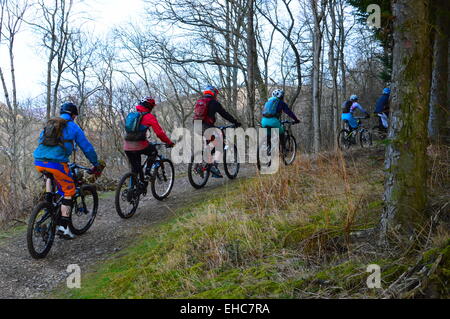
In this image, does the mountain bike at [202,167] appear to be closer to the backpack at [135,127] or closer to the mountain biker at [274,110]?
the mountain biker at [274,110]

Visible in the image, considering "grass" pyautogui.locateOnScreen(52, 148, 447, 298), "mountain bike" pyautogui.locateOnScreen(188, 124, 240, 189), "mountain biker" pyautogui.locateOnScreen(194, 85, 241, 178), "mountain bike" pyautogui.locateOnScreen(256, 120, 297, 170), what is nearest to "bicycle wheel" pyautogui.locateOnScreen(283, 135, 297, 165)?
"mountain bike" pyautogui.locateOnScreen(256, 120, 297, 170)

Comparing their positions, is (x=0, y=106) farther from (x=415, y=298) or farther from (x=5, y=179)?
(x=415, y=298)

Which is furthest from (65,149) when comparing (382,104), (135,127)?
(382,104)

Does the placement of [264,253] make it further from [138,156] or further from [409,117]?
[138,156]

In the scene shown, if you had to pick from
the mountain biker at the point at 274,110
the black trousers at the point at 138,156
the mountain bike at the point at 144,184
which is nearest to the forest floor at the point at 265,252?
the mountain bike at the point at 144,184

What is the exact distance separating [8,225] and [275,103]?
21.4 ft

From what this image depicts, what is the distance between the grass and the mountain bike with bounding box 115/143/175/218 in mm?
1237

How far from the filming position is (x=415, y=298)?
2387mm

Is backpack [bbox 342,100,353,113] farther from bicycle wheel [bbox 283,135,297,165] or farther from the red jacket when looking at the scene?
the red jacket

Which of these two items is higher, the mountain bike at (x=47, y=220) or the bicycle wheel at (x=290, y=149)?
the bicycle wheel at (x=290, y=149)

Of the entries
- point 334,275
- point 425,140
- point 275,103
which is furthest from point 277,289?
point 275,103

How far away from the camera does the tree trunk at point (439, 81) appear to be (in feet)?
24.2

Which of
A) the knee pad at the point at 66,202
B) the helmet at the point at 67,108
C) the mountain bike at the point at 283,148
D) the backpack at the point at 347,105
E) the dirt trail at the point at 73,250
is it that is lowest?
the dirt trail at the point at 73,250

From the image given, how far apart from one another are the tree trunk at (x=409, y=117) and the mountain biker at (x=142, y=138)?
14.5ft
